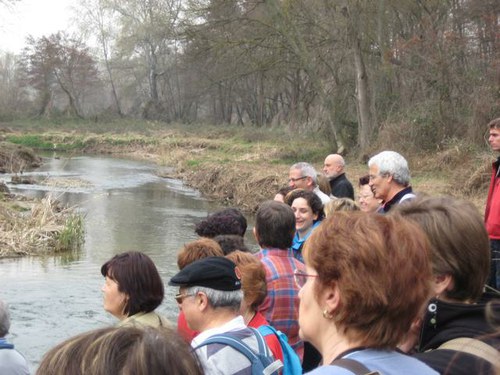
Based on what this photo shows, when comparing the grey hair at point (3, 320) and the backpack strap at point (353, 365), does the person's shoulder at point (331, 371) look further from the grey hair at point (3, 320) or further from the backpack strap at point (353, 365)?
the grey hair at point (3, 320)

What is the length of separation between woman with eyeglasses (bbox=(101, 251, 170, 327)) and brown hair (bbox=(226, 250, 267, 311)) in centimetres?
45

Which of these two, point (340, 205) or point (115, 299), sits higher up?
point (340, 205)

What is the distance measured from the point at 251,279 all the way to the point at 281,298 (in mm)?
536

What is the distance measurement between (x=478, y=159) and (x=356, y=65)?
9.52 meters

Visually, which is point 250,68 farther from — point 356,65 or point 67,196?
point 67,196

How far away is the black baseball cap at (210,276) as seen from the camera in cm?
314

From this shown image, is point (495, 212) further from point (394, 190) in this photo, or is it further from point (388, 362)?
point (388, 362)

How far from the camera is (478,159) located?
15.9m

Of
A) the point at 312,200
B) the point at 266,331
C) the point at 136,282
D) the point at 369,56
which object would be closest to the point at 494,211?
the point at 312,200

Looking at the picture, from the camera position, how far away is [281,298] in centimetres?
412

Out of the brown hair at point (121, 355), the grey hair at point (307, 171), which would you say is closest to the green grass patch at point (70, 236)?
the grey hair at point (307, 171)

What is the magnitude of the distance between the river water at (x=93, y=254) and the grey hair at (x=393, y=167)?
14.7ft

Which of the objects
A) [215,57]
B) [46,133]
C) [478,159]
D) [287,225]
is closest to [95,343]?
[287,225]

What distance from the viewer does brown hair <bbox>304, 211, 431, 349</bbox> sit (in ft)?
6.25
